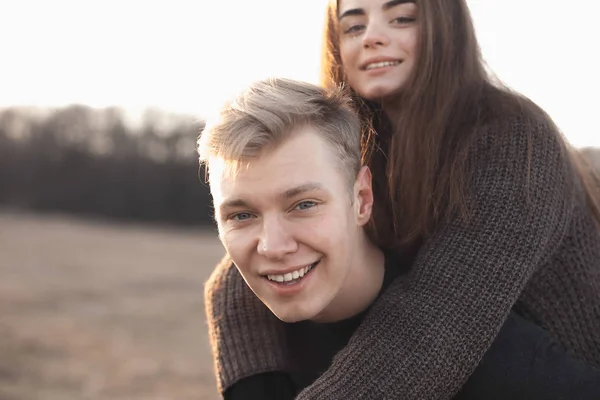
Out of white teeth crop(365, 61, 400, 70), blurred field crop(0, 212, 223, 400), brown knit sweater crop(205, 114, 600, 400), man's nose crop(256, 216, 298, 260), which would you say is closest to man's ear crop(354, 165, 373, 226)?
brown knit sweater crop(205, 114, 600, 400)

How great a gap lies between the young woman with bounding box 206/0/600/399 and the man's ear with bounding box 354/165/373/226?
0.21m

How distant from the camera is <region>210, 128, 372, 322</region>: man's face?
239 cm

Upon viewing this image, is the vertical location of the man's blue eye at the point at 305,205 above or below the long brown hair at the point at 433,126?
below

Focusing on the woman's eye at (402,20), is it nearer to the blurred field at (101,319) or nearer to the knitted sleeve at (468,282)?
the knitted sleeve at (468,282)

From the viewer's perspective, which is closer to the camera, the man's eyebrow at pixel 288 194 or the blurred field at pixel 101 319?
the man's eyebrow at pixel 288 194

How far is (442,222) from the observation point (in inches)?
107

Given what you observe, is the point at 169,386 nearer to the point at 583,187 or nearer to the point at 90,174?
the point at 583,187

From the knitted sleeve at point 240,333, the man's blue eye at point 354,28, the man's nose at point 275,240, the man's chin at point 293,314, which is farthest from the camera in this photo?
the man's blue eye at point 354,28

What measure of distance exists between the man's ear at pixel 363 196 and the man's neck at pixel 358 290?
0.11 metres

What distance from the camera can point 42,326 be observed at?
1154cm

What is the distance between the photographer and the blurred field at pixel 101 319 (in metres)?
8.73

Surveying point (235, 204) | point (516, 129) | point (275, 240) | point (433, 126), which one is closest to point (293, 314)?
point (275, 240)

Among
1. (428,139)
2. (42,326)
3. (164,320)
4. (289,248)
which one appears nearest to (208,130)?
(289,248)

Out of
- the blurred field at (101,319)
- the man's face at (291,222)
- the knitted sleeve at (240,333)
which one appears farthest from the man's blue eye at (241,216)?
the blurred field at (101,319)
